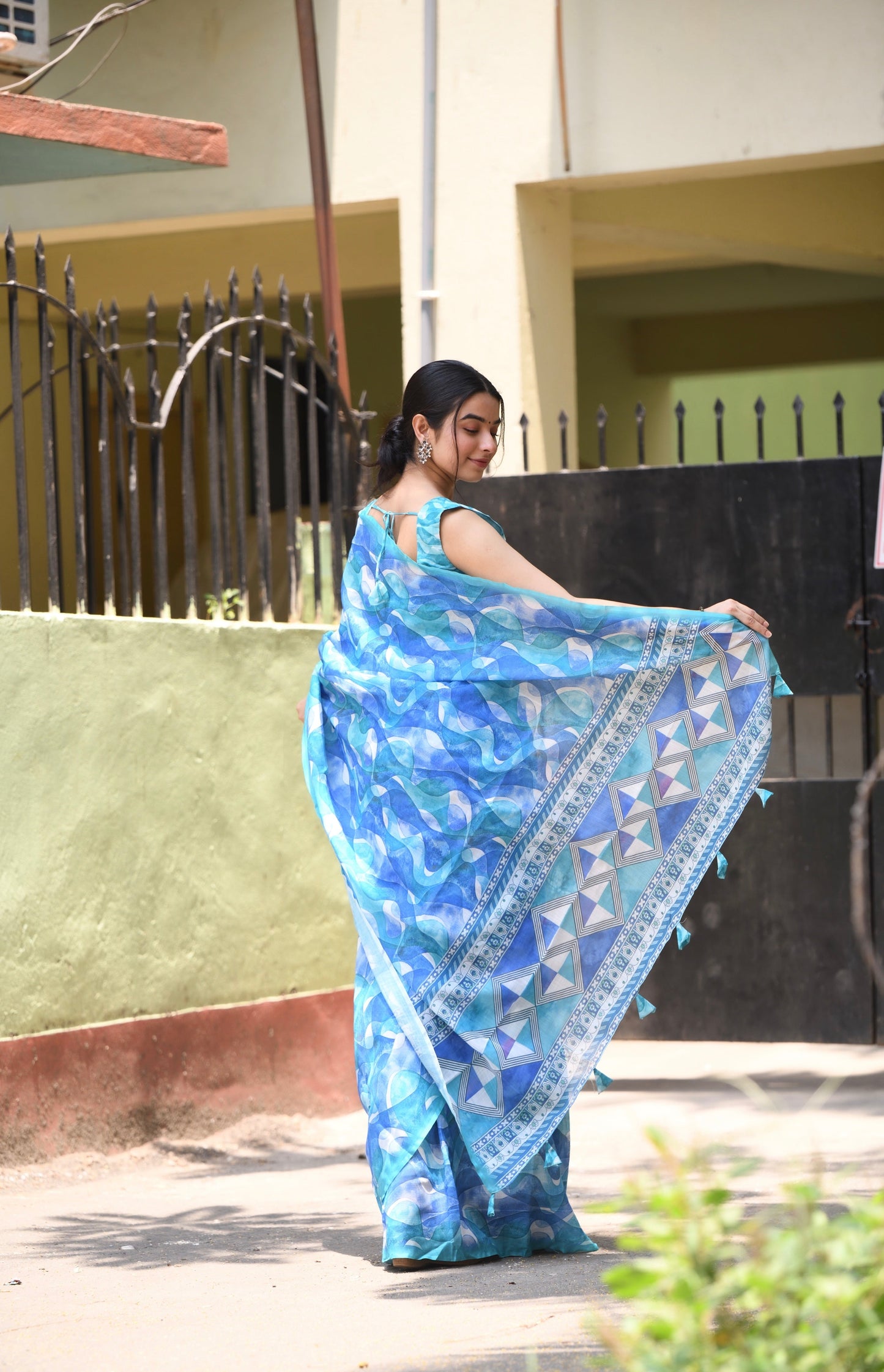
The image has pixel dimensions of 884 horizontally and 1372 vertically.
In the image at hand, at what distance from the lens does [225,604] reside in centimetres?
588

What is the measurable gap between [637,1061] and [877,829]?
1188 mm

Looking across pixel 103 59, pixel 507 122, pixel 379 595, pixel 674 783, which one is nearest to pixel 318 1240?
pixel 674 783

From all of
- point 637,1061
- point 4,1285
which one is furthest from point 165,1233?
point 637,1061

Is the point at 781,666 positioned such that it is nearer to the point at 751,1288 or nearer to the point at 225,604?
the point at 225,604

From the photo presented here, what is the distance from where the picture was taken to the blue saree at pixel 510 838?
3857 millimetres

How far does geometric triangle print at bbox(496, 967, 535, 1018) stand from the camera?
3.89m

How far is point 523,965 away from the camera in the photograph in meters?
3.91

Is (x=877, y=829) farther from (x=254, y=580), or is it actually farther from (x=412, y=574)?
(x=254, y=580)

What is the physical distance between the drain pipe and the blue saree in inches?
141

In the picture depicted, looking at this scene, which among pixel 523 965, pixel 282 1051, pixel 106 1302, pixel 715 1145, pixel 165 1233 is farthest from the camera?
pixel 282 1051

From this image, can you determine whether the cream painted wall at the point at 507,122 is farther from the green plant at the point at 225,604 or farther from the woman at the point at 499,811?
the woman at the point at 499,811

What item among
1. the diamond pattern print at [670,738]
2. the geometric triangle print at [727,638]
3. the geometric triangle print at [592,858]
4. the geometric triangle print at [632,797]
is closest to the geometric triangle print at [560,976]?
the geometric triangle print at [592,858]

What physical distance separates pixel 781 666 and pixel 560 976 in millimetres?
2625

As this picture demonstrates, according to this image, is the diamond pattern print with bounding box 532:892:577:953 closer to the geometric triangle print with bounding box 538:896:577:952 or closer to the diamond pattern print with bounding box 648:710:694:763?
the geometric triangle print with bounding box 538:896:577:952
